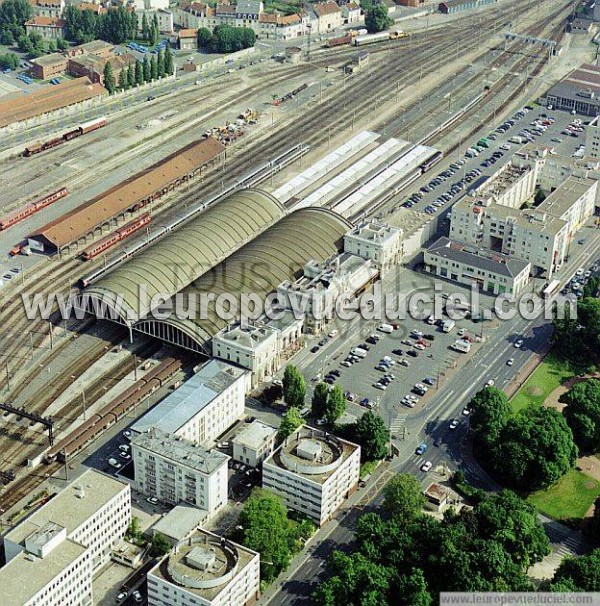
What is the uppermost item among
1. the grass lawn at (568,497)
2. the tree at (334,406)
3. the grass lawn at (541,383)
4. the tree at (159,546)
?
the tree at (334,406)

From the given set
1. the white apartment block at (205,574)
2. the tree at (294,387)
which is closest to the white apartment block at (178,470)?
the white apartment block at (205,574)

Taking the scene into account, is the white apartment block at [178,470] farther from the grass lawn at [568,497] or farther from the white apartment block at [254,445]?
the grass lawn at [568,497]

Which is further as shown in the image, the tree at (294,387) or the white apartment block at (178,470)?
the tree at (294,387)

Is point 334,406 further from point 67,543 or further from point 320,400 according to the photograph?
point 67,543

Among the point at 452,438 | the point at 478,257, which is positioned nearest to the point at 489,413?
the point at 452,438

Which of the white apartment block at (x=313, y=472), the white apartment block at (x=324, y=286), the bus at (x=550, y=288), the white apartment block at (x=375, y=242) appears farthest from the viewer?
the bus at (x=550, y=288)
